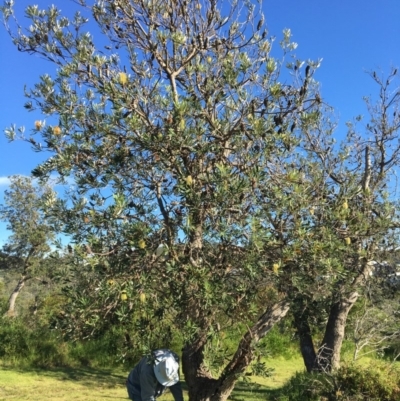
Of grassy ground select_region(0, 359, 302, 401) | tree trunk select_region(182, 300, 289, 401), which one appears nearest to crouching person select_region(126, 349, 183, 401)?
tree trunk select_region(182, 300, 289, 401)

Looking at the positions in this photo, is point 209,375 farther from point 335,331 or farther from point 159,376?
point 335,331

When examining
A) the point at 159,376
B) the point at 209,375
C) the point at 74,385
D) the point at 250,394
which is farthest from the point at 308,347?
the point at 74,385

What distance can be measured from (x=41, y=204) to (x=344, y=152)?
18.1 ft

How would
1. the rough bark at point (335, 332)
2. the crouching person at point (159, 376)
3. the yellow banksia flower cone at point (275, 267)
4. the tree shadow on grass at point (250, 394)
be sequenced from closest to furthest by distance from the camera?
1. the yellow banksia flower cone at point (275, 267)
2. the crouching person at point (159, 376)
3. the rough bark at point (335, 332)
4. the tree shadow on grass at point (250, 394)

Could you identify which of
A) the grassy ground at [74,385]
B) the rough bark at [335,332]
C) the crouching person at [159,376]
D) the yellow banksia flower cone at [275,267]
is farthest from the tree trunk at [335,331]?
the yellow banksia flower cone at [275,267]

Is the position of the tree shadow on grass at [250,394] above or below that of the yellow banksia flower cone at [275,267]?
below

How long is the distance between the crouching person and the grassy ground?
3.77 meters

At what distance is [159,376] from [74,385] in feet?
25.0

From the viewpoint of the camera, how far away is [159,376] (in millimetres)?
5121

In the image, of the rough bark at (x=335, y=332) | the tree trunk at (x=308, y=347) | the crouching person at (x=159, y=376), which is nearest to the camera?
the crouching person at (x=159, y=376)

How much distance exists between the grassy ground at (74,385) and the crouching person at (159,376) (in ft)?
12.4

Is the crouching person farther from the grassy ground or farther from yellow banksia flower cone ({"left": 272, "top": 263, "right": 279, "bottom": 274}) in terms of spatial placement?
the grassy ground

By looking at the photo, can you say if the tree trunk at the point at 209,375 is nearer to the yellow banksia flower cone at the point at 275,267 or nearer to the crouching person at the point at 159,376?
the crouching person at the point at 159,376

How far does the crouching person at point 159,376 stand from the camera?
16.5 feet
